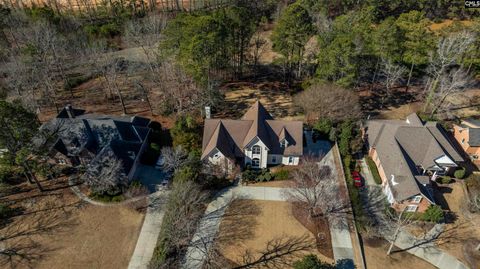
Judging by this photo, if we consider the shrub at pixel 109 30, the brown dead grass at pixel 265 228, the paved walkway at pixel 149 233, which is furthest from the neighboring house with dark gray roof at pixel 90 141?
the shrub at pixel 109 30

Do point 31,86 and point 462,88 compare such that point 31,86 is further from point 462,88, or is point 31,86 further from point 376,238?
Answer: point 462,88

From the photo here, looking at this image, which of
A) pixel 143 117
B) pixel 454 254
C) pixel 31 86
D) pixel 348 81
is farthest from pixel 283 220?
pixel 31 86

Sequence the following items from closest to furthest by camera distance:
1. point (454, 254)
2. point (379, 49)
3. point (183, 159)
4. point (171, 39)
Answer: point (454, 254), point (183, 159), point (171, 39), point (379, 49)

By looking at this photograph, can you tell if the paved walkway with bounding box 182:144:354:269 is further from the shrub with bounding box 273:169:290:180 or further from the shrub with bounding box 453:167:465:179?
the shrub with bounding box 453:167:465:179

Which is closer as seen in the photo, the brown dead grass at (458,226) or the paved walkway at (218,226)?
the paved walkway at (218,226)

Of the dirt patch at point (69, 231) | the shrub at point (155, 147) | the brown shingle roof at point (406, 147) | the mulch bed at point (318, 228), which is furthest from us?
the shrub at point (155, 147)

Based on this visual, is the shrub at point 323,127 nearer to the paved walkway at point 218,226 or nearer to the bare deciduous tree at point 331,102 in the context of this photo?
the bare deciduous tree at point 331,102
